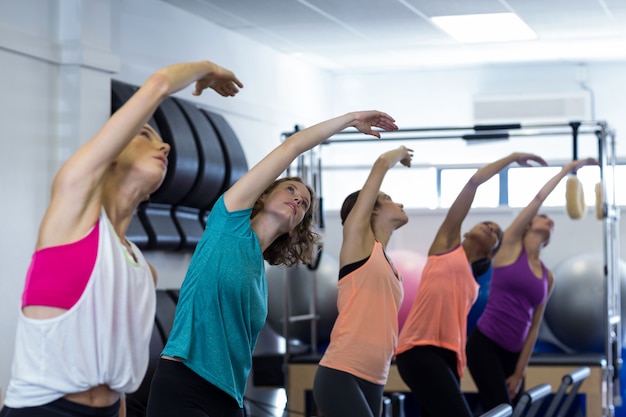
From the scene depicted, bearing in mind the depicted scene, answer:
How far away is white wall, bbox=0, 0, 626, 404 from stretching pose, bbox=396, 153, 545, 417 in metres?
1.94

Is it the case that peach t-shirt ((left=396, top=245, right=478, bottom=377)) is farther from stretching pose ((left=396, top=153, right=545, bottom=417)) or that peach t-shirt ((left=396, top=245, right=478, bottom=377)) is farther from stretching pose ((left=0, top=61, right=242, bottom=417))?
stretching pose ((left=0, top=61, right=242, bottom=417))

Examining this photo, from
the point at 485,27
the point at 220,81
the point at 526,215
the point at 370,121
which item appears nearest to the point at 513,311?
the point at 526,215

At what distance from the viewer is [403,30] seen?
6949 millimetres

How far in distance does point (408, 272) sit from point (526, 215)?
158 cm

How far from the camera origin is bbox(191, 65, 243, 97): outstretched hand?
2092 millimetres

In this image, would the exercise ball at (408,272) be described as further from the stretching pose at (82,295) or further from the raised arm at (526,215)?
the stretching pose at (82,295)

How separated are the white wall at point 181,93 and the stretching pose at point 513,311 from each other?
173cm

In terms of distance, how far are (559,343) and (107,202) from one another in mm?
5602

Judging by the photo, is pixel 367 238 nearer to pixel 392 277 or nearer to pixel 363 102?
pixel 392 277

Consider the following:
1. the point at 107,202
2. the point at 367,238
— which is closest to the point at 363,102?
the point at 367,238

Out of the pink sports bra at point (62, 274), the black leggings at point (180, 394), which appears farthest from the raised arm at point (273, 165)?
the pink sports bra at point (62, 274)

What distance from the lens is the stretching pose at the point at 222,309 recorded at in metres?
2.51

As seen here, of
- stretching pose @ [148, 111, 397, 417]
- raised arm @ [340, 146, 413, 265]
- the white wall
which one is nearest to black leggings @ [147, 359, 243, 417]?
stretching pose @ [148, 111, 397, 417]

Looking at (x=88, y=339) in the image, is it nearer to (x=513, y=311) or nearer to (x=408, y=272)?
(x=513, y=311)
